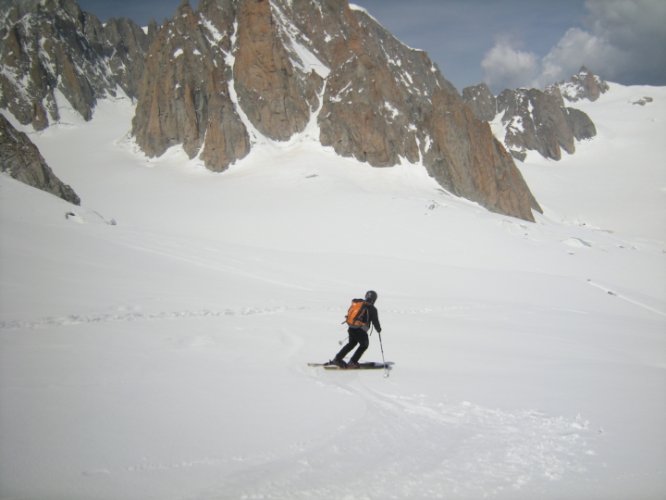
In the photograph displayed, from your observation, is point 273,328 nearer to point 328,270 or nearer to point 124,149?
point 328,270

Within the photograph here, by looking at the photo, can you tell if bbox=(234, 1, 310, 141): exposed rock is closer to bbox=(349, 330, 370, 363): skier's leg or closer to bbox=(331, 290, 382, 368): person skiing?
bbox=(331, 290, 382, 368): person skiing

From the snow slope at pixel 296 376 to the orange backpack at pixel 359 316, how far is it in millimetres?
883

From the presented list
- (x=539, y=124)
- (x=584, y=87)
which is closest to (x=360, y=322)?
(x=539, y=124)

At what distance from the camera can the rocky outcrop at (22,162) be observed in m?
22.8

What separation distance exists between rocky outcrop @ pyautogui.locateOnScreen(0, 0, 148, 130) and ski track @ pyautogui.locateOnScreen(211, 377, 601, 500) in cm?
7298

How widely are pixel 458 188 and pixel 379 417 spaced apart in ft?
160

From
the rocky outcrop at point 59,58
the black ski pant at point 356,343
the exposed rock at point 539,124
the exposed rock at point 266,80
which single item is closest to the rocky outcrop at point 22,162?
the black ski pant at point 356,343

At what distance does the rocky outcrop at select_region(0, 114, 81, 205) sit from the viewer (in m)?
22.8

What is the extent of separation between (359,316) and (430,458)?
3.66 meters

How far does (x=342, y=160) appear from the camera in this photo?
162 ft

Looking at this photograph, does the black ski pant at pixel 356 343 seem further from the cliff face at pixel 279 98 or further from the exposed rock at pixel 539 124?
the exposed rock at pixel 539 124

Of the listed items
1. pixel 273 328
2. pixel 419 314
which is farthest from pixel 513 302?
pixel 273 328

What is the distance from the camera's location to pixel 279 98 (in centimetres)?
5397

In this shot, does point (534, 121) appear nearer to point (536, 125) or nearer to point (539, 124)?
point (536, 125)
